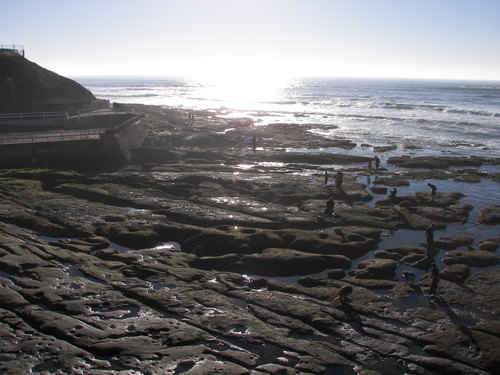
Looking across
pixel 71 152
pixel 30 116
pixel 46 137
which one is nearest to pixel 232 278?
pixel 71 152

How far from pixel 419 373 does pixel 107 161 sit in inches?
1176

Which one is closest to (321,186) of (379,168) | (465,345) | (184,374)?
(379,168)

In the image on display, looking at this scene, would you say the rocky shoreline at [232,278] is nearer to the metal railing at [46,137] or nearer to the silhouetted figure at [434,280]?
the silhouetted figure at [434,280]

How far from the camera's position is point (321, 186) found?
31.3 meters

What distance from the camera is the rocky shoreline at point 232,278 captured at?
486 inches

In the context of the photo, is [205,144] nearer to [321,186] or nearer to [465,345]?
[321,186]

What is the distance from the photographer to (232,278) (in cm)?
1725

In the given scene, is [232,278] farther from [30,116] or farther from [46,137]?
[30,116]

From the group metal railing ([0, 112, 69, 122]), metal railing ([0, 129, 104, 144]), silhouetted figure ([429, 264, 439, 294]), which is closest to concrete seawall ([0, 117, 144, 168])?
metal railing ([0, 129, 104, 144])

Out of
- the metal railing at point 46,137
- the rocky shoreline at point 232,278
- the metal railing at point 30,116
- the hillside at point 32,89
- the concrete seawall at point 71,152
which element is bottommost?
the rocky shoreline at point 232,278

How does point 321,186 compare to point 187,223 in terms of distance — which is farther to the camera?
point 321,186

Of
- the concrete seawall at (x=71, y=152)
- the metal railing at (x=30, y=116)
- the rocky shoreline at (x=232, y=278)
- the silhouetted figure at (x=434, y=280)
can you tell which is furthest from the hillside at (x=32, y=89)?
the silhouetted figure at (x=434, y=280)

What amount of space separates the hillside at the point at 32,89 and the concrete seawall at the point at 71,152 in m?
13.6

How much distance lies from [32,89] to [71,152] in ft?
59.6
